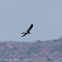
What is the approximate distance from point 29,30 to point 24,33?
1.49 ft

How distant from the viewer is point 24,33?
55.6 ft

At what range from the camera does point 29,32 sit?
54.8ft

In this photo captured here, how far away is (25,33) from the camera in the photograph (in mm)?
16953

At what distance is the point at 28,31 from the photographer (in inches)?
658

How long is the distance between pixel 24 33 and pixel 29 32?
1.11ft

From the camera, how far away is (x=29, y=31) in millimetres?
16641

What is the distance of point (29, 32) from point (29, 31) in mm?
78

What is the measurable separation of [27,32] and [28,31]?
0.12 m

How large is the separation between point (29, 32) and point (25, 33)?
12.5 inches

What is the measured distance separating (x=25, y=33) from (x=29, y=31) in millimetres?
379

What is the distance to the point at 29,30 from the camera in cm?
1658

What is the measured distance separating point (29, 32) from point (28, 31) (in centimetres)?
7

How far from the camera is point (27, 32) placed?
55.1 feet
